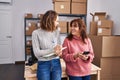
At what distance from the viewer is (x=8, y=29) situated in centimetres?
581

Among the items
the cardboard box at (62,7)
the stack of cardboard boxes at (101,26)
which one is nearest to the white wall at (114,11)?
the stack of cardboard boxes at (101,26)

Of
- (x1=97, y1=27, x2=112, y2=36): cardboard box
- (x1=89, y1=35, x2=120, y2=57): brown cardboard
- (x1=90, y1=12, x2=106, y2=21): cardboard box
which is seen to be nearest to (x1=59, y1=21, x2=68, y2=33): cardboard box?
(x1=90, y1=12, x2=106, y2=21): cardboard box

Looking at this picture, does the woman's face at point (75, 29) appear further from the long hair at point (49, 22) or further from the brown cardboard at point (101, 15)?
the brown cardboard at point (101, 15)

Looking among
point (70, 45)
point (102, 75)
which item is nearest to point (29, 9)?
point (102, 75)

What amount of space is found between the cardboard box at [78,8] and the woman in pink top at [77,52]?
1.57 m

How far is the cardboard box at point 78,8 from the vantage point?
11.3 feet

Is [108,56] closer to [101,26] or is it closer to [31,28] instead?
[101,26]

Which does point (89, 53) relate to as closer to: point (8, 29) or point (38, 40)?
point (38, 40)

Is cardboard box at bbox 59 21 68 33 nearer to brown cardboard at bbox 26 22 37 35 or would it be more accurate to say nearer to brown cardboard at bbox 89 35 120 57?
brown cardboard at bbox 26 22 37 35

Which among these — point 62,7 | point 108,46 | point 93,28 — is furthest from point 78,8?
point 108,46

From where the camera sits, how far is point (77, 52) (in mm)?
1892

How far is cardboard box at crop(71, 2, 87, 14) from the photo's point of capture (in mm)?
3445

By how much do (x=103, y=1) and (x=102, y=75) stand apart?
1.59 metres

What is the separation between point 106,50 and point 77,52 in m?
1.09
